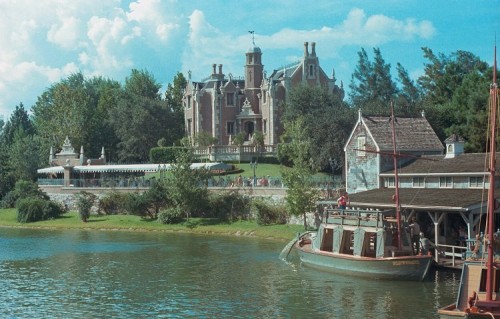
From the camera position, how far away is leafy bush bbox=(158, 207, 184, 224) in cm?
7194

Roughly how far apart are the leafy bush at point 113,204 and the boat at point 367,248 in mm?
38494

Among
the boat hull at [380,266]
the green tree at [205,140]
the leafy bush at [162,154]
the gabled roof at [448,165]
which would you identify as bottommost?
the boat hull at [380,266]

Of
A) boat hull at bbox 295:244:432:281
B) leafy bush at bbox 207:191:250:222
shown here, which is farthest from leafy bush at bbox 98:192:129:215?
boat hull at bbox 295:244:432:281

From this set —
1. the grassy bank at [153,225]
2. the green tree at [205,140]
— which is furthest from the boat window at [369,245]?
the green tree at [205,140]

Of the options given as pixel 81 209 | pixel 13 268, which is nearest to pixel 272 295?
pixel 13 268

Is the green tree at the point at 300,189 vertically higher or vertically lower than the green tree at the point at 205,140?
lower

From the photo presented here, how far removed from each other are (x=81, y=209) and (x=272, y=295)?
45203 millimetres

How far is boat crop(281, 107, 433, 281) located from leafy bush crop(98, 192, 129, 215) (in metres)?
38.5

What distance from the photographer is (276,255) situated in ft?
168

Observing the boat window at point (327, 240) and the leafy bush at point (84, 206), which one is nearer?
the boat window at point (327, 240)

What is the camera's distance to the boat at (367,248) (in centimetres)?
3909

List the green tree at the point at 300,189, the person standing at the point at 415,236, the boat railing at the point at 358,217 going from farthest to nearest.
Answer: the green tree at the point at 300,189
the person standing at the point at 415,236
the boat railing at the point at 358,217

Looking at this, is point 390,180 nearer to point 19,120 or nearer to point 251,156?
point 251,156

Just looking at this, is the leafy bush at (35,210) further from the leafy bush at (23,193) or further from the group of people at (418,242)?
the group of people at (418,242)
